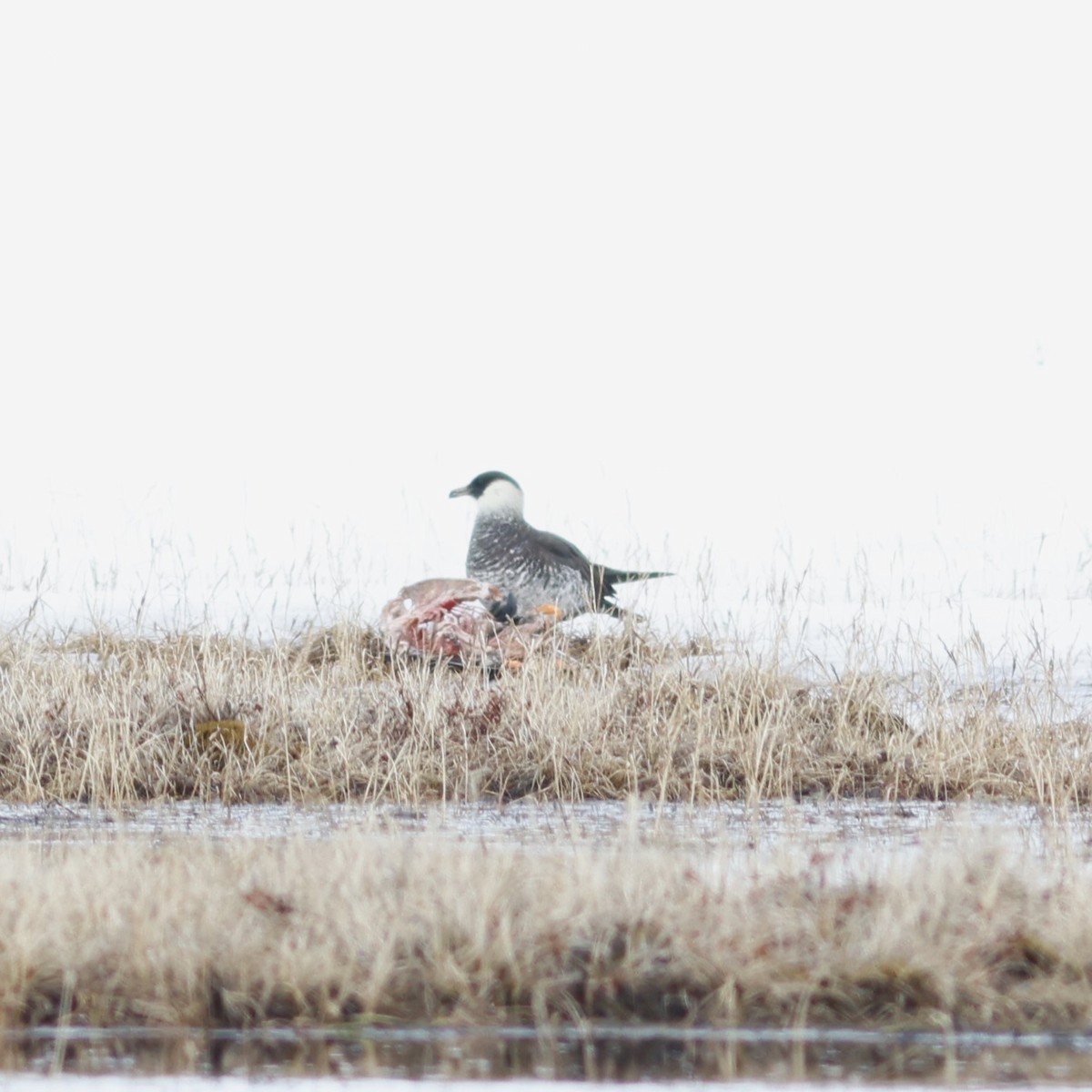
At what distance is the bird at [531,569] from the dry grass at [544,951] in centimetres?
657

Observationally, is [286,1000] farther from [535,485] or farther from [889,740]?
[535,485]

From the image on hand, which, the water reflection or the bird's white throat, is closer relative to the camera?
the water reflection

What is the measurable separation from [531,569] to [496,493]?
81 centimetres

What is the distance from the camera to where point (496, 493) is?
40.3ft

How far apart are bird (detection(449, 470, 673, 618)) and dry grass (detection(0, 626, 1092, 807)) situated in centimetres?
249

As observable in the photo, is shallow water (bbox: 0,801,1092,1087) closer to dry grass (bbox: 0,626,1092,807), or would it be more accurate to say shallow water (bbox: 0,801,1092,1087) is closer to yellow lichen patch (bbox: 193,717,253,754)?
dry grass (bbox: 0,626,1092,807)

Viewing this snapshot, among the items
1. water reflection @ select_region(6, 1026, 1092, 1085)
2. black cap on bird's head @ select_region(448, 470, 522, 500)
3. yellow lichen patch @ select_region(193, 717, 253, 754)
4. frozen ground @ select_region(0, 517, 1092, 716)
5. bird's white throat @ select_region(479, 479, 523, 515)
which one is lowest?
water reflection @ select_region(6, 1026, 1092, 1085)

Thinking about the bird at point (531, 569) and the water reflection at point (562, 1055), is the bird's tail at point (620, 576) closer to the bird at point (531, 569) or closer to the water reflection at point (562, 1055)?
the bird at point (531, 569)

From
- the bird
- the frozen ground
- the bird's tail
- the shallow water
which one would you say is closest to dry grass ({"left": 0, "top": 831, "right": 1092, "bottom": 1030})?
the shallow water

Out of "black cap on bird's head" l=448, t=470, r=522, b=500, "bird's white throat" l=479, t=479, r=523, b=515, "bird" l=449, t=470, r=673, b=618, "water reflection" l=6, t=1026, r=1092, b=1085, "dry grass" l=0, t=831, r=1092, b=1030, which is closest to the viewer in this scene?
"water reflection" l=6, t=1026, r=1092, b=1085

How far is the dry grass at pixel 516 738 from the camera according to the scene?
25.2 feet

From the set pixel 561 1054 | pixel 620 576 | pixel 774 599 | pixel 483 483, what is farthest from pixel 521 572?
pixel 561 1054

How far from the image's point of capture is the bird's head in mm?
12188

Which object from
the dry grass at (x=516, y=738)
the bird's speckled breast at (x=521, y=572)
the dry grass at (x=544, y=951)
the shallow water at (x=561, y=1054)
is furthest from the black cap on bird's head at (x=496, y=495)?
the dry grass at (x=544, y=951)
